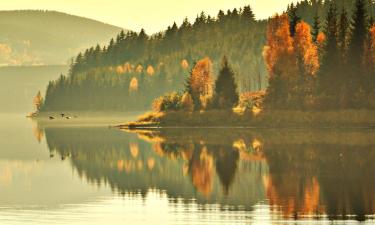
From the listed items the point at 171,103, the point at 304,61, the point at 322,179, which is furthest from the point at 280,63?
the point at 322,179

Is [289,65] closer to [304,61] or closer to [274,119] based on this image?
[304,61]

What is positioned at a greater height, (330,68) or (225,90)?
(330,68)

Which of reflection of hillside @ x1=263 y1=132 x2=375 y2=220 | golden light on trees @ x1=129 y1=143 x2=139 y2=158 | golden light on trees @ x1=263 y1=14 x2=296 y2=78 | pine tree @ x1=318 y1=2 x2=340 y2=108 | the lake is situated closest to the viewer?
the lake

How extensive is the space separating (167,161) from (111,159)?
323 inches

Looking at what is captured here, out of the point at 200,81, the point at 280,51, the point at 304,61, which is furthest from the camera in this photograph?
the point at 200,81

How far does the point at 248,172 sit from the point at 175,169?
7.06 meters

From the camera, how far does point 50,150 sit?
100938mm

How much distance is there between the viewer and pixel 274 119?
490 feet

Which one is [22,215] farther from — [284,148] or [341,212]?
[284,148]

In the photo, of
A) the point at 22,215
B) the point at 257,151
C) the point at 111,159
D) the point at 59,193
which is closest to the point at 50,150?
the point at 111,159

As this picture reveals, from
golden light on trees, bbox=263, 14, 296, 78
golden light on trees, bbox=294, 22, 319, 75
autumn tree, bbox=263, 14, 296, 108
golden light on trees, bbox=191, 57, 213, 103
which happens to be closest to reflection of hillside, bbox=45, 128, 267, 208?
autumn tree, bbox=263, 14, 296, 108

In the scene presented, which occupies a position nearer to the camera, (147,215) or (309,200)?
(147,215)

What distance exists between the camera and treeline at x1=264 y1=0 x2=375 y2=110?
15225 cm

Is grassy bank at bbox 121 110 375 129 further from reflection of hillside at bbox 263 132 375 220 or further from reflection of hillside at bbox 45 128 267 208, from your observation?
reflection of hillside at bbox 263 132 375 220
